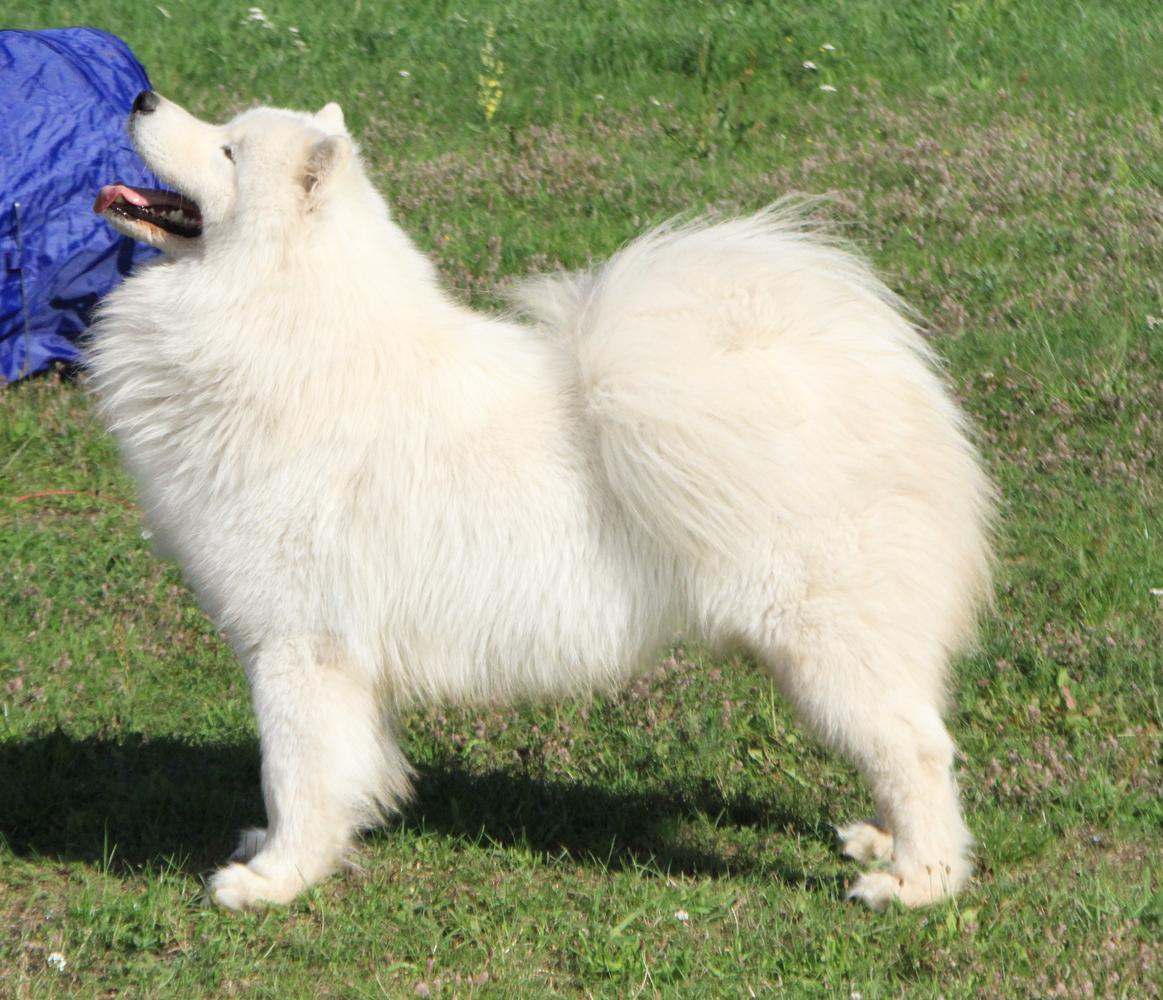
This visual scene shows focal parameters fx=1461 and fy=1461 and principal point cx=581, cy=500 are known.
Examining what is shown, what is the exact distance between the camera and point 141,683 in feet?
17.4

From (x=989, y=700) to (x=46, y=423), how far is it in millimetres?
4451

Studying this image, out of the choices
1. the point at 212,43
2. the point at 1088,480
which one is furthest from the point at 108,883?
the point at 212,43

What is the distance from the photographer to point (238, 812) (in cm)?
467

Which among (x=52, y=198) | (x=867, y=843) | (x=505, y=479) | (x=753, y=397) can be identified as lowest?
(x=867, y=843)

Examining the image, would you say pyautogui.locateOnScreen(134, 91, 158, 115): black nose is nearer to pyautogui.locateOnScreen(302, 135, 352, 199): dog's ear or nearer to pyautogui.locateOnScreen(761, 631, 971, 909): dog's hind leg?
pyautogui.locateOnScreen(302, 135, 352, 199): dog's ear

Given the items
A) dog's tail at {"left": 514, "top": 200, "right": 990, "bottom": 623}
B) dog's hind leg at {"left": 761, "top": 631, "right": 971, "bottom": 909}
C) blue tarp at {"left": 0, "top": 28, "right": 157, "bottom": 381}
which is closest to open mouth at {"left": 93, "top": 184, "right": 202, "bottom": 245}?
dog's tail at {"left": 514, "top": 200, "right": 990, "bottom": 623}

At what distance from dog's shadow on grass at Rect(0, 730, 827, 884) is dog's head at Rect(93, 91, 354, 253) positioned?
5.94 feet

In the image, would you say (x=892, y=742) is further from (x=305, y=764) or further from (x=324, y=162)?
(x=324, y=162)

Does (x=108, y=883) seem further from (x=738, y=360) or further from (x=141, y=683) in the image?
(x=738, y=360)

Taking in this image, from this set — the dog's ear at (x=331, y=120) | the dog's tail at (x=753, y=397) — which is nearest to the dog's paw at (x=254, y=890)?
the dog's tail at (x=753, y=397)

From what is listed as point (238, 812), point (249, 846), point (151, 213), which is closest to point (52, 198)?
point (151, 213)

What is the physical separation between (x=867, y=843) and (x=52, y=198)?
16.6 ft

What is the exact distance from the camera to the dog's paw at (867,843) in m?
4.22

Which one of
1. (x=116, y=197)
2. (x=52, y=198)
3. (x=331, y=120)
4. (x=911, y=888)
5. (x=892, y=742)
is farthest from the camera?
(x=52, y=198)
